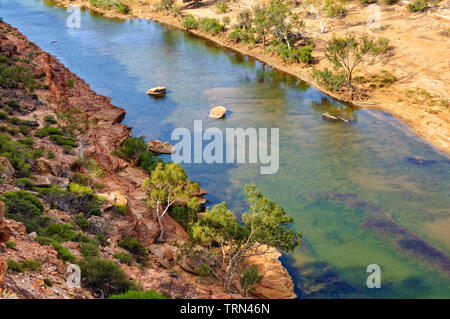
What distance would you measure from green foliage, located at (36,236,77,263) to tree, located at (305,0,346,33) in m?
63.0

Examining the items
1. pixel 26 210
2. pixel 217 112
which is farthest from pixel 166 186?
pixel 217 112

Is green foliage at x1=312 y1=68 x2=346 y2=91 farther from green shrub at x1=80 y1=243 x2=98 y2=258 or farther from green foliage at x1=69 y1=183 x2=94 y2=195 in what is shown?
green shrub at x1=80 y1=243 x2=98 y2=258

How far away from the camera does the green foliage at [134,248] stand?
24.3 meters

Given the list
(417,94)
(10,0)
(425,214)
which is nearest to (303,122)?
(417,94)

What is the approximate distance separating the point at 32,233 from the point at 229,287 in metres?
10.1

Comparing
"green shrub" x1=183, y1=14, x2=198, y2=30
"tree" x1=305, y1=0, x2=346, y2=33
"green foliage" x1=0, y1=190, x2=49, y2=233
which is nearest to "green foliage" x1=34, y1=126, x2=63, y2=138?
"green foliage" x1=0, y1=190, x2=49, y2=233

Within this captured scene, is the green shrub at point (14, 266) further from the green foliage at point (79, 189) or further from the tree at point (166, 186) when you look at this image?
the tree at point (166, 186)

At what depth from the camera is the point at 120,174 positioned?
3538 cm

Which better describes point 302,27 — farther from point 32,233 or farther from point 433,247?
point 32,233

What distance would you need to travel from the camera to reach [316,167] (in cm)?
3934

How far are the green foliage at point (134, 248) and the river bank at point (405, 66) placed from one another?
101ft

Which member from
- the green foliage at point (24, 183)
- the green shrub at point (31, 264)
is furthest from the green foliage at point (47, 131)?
the green shrub at point (31, 264)

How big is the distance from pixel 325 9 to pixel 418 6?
15.0 m

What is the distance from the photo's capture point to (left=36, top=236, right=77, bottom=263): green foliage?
1988 cm
